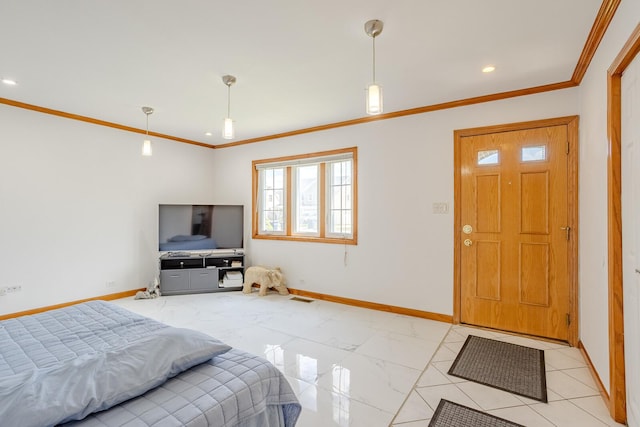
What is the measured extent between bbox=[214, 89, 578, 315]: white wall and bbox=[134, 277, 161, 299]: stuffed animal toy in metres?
2.16

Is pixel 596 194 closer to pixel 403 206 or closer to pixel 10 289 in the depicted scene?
pixel 403 206

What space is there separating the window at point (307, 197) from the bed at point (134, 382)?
2.95 meters

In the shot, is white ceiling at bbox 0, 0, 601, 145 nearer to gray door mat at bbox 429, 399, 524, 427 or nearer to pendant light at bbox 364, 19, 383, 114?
pendant light at bbox 364, 19, 383, 114

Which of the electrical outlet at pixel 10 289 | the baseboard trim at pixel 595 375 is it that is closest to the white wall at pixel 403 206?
the baseboard trim at pixel 595 375

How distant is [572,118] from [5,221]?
6028 mm

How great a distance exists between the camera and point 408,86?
3121 millimetres

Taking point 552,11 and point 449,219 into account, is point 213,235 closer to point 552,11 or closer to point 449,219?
point 449,219

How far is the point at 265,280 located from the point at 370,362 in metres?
2.43

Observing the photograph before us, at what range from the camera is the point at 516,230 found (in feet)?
10.6

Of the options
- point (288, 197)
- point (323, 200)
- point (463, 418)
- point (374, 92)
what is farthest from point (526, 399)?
point (288, 197)

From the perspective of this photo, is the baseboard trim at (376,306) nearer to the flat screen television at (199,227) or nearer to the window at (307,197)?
the window at (307,197)

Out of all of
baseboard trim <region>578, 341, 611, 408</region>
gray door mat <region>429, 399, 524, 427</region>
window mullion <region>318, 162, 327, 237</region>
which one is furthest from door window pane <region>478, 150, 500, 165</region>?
gray door mat <region>429, 399, 524, 427</region>

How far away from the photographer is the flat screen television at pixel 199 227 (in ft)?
15.7

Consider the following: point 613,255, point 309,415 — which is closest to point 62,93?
point 309,415
